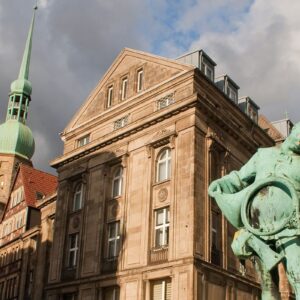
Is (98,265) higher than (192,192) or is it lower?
lower

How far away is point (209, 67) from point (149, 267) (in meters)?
13.0

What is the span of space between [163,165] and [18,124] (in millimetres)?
52044

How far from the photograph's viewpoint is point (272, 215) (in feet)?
19.7

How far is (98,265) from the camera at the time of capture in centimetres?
2895

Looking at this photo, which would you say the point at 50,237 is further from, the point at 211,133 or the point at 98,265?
the point at 211,133

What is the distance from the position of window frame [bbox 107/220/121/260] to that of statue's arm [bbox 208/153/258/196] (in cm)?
2221

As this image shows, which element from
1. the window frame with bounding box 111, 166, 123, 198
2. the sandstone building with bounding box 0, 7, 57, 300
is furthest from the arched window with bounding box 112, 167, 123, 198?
the sandstone building with bounding box 0, 7, 57, 300

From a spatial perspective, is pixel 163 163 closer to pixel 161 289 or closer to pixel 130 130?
pixel 130 130

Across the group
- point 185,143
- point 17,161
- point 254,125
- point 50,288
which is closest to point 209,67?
point 254,125

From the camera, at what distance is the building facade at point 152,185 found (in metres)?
→ 25.4

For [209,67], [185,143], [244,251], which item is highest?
[209,67]

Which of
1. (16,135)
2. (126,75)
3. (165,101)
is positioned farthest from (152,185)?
(16,135)

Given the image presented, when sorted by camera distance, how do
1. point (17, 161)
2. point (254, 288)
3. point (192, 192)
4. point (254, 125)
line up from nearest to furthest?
point (192, 192) → point (254, 288) → point (254, 125) → point (17, 161)

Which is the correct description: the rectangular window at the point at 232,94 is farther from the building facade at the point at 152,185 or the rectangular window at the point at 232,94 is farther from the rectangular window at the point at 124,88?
the rectangular window at the point at 124,88
